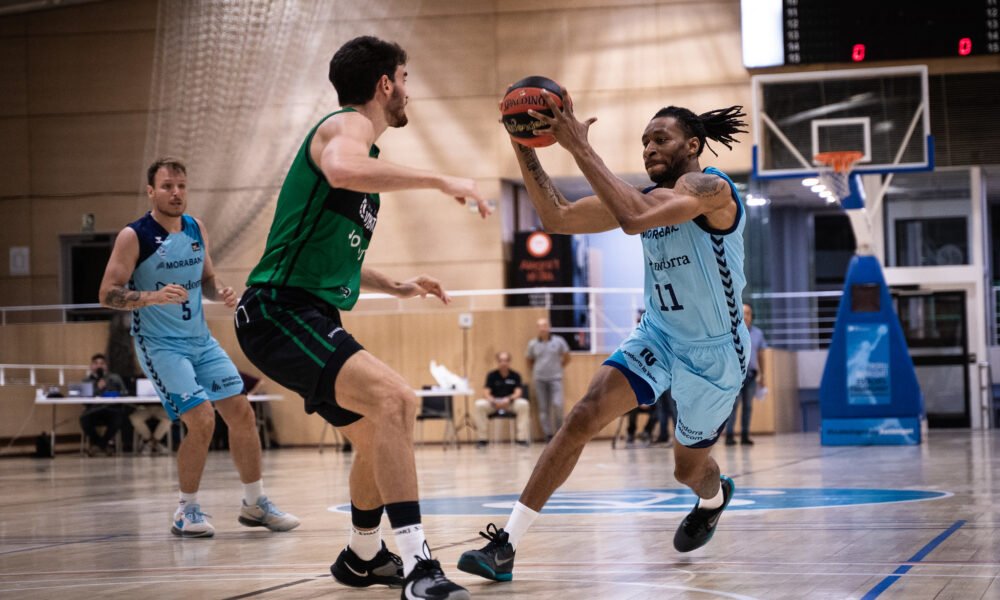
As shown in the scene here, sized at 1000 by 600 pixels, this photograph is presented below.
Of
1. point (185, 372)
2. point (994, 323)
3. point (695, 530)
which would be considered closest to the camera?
point (695, 530)

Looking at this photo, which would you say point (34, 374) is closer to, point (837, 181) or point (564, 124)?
point (837, 181)

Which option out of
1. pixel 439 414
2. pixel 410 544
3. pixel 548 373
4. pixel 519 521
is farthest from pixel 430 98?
pixel 410 544

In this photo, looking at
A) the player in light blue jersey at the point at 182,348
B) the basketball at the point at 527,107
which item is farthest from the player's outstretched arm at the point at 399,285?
the player in light blue jersey at the point at 182,348

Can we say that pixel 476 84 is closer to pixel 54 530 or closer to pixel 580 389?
pixel 580 389

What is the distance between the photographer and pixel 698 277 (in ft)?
15.9

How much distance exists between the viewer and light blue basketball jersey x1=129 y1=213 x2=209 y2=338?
261 inches

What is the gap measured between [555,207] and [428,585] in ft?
5.70

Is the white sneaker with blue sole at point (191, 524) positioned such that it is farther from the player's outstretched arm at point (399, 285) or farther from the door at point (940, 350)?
the door at point (940, 350)

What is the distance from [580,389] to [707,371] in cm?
1435

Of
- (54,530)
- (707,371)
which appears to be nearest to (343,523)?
(54,530)

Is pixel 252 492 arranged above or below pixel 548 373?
above

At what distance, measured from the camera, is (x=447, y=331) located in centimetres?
1941

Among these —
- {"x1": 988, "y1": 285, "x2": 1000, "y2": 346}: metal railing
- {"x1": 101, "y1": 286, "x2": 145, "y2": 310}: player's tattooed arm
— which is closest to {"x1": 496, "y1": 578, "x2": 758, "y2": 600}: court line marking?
{"x1": 101, "y1": 286, "x2": 145, "y2": 310}: player's tattooed arm

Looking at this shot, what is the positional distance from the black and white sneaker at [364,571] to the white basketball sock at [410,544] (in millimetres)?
733
